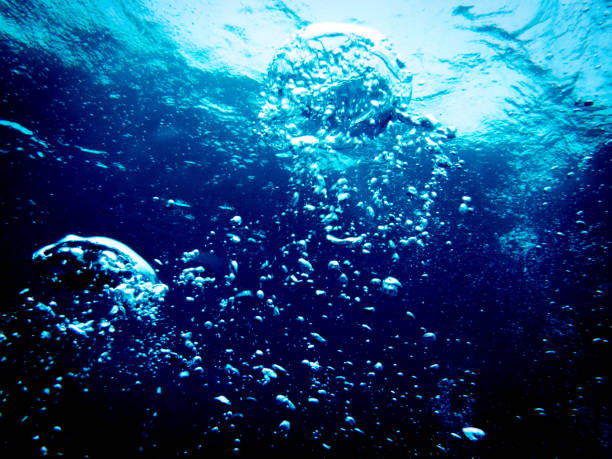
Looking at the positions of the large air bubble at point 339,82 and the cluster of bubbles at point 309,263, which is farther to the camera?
the cluster of bubbles at point 309,263

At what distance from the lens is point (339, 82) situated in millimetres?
5797

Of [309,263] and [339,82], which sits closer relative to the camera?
[339,82]

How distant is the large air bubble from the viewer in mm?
5598

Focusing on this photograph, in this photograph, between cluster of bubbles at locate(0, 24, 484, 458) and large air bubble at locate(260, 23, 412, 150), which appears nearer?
large air bubble at locate(260, 23, 412, 150)

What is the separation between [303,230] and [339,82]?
14.1 ft

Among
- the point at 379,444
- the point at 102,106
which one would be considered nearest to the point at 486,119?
the point at 379,444

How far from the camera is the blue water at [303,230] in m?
6.04

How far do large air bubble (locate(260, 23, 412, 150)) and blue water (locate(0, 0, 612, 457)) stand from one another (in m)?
0.05

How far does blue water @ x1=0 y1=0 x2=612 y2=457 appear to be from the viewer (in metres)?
6.04

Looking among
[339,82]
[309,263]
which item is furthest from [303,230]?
[339,82]

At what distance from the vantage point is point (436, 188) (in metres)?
8.30

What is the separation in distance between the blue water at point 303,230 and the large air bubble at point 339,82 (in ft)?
0.16

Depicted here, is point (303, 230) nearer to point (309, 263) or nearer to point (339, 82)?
point (309, 263)

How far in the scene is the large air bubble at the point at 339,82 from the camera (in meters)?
5.60
